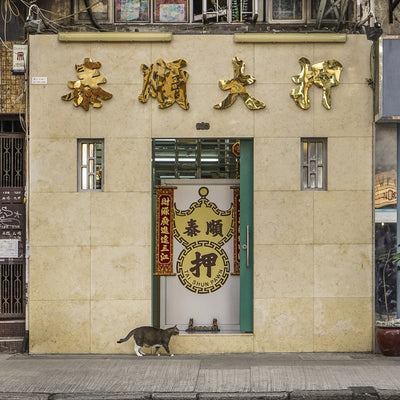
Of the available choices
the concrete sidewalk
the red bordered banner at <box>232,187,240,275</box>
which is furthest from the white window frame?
the concrete sidewalk

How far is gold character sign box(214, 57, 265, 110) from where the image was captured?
1106cm

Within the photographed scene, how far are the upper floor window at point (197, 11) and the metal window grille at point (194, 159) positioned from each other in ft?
6.67

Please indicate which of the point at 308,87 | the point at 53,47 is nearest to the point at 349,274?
the point at 308,87

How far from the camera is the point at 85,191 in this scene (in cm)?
1123

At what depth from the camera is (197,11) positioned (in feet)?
38.0

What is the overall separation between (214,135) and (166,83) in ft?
3.67

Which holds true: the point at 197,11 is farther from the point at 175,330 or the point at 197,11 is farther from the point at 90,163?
the point at 175,330

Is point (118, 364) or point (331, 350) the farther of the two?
point (331, 350)

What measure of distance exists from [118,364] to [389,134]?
217 inches

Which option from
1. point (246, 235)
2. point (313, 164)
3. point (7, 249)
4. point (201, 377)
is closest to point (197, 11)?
point (313, 164)

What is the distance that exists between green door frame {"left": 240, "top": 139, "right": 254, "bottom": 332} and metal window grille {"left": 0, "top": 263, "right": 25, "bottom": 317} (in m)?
3.61

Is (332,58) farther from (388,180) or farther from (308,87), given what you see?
(388,180)

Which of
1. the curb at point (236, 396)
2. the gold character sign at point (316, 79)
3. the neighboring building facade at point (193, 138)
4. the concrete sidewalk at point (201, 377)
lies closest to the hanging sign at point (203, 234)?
the neighboring building facade at point (193, 138)

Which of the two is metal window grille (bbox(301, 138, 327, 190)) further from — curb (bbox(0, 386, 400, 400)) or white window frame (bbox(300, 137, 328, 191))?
curb (bbox(0, 386, 400, 400))
